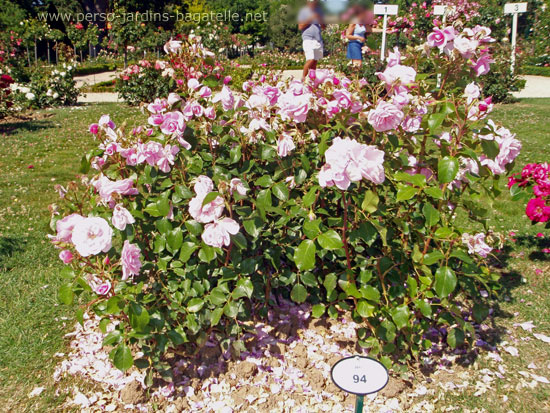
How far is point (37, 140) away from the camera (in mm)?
6895

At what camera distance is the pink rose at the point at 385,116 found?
5.31 feet

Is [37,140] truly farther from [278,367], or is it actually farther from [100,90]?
[100,90]

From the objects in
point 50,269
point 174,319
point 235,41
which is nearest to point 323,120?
point 174,319

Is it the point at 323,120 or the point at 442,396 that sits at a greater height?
the point at 323,120

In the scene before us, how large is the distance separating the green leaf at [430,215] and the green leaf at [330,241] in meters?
0.42

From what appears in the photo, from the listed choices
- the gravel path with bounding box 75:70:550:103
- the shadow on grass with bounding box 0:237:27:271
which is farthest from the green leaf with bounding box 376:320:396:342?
the gravel path with bounding box 75:70:550:103

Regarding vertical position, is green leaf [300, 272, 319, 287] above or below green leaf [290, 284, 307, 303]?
above

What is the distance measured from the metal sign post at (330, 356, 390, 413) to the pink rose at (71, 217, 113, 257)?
809 mm

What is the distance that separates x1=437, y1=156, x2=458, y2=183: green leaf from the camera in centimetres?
167

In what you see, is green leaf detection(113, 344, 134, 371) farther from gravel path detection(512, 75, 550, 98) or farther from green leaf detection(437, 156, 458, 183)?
gravel path detection(512, 75, 550, 98)

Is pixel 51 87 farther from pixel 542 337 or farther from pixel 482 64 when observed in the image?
pixel 542 337

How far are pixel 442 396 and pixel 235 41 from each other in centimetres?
1827

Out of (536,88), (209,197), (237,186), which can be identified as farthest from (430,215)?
(536,88)

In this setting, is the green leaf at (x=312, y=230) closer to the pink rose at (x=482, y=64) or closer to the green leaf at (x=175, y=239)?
the green leaf at (x=175, y=239)
